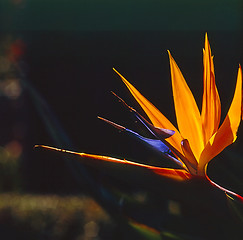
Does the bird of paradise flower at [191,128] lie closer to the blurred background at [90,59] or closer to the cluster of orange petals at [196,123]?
the cluster of orange petals at [196,123]

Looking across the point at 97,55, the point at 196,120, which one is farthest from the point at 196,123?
the point at 97,55

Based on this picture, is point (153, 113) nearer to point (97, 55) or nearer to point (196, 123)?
point (196, 123)

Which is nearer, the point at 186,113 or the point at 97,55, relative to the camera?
the point at 186,113

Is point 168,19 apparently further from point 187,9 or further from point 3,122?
point 3,122

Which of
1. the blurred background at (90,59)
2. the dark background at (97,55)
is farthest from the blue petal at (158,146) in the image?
the dark background at (97,55)

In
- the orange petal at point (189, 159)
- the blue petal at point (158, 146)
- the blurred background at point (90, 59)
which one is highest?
the blurred background at point (90, 59)

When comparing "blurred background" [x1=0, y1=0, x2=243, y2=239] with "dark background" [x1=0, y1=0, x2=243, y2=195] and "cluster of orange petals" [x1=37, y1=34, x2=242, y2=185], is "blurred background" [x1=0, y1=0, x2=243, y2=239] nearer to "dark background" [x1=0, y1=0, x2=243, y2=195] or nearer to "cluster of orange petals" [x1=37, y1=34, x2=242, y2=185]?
"dark background" [x1=0, y1=0, x2=243, y2=195]

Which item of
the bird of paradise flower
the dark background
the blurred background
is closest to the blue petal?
the bird of paradise flower

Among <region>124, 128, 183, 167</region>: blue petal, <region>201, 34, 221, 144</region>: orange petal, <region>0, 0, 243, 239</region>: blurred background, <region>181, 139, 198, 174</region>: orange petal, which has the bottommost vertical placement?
<region>181, 139, 198, 174</region>: orange petal

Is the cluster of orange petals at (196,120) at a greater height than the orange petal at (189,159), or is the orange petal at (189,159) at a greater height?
the cluster of orange petals at (196,120)
